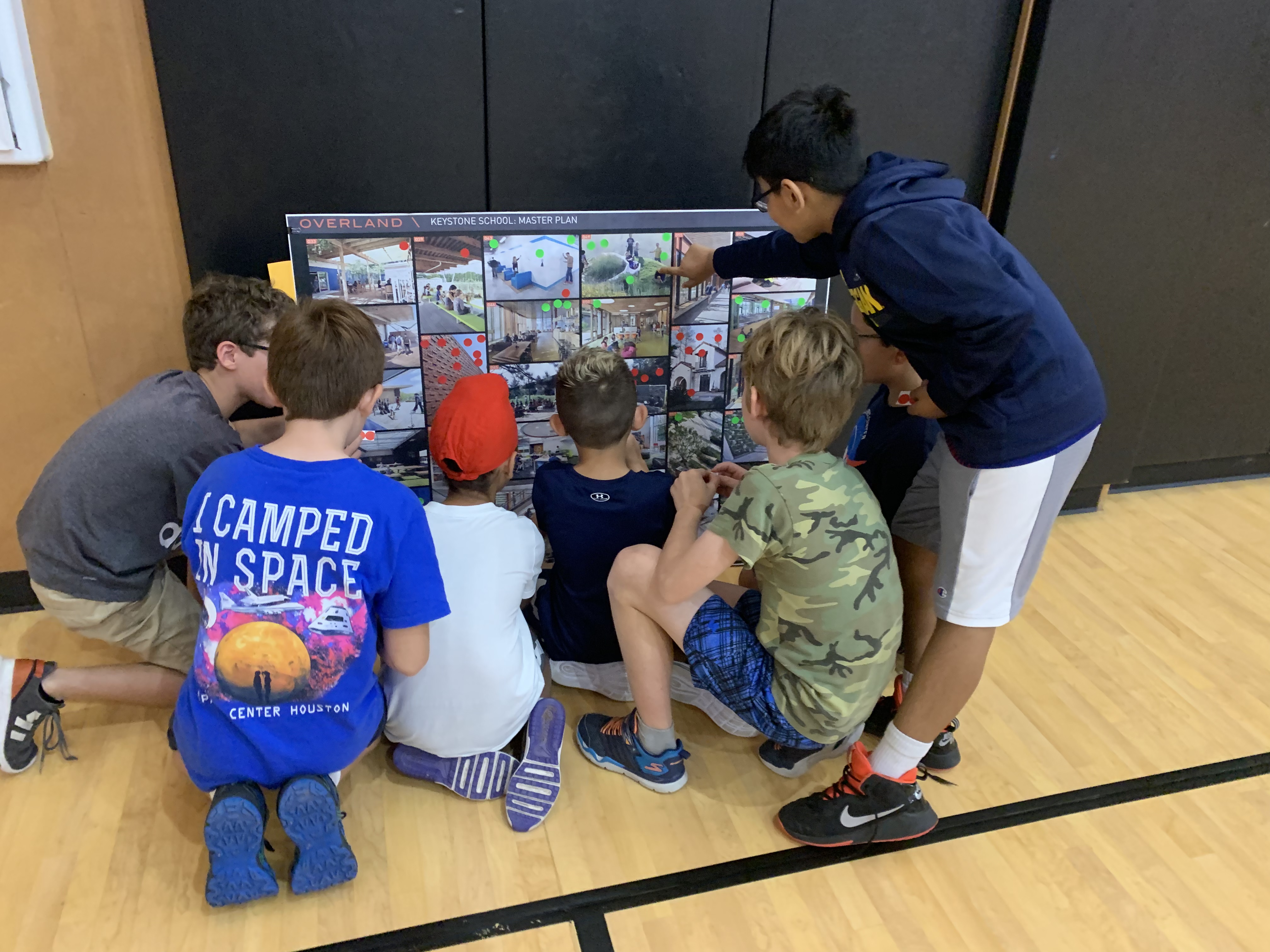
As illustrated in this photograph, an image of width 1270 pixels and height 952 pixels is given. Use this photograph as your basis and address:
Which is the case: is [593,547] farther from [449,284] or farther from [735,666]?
[449,284]

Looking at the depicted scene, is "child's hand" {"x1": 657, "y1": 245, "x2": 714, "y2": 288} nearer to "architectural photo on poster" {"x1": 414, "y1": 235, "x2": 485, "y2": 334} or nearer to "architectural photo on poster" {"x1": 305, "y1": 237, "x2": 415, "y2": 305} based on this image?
"architectural photo on poster" {"x1": 414, "y1": 235, "x2": 485, "y2": 334}

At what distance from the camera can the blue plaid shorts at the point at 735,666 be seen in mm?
1699

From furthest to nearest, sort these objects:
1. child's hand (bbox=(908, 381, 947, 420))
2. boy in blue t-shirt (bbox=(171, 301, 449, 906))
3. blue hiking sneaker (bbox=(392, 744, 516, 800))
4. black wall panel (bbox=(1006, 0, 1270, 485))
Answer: black wall panel (bbox=(1006, 0, 1270, 485))
blue hiking sneaker (bbox=(392, 744, 516, 800))
child's hand (bbox=(908, 381, 947, 420))
boy in blue t-shirt (bbox=(171, 301, 449, 906))

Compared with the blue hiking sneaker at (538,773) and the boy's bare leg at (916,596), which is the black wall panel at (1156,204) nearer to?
the boy's bare leg at (916,596)

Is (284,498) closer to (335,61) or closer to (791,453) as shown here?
(791,453)

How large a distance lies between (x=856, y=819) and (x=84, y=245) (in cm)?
208

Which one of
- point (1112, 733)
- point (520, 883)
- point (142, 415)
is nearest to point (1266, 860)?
point (1112, 733)

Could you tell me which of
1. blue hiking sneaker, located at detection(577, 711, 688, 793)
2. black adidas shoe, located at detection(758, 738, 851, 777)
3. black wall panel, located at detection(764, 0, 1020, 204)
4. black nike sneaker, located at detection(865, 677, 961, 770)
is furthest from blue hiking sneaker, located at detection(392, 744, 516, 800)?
black wall panel, located at detection(764, 0, 1020, 204)

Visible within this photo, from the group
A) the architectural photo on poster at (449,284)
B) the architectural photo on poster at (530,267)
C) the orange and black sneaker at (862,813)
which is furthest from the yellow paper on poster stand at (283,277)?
the orange and black sneaker at (862,813)

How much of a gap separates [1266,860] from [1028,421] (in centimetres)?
105

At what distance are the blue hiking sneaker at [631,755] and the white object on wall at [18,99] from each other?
1.70 metres

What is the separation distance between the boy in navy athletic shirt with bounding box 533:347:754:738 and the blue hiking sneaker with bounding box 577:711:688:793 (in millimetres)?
176

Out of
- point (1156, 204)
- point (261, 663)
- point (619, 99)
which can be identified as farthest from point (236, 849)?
point (1156, 204)

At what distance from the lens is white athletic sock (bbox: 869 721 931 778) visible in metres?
1.71
